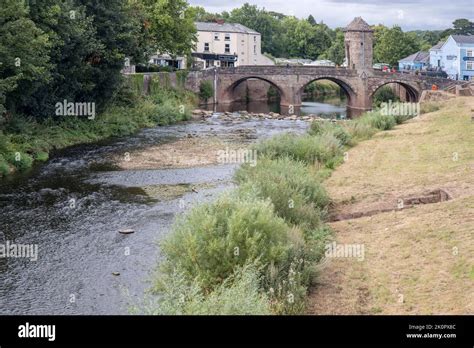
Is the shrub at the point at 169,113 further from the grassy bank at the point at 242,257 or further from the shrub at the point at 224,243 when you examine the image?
the shrub at the point at 224,243

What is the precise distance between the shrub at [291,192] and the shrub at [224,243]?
2893mm

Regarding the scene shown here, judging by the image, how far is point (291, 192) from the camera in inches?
841

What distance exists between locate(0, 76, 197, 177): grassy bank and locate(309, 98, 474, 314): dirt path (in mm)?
16567

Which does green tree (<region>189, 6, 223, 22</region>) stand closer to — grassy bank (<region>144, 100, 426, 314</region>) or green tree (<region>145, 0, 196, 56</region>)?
green tree (<region>145, 0, 196, 56</region>)

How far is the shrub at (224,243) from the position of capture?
15516 mm

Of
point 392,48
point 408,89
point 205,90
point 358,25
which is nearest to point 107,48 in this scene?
point 205,90

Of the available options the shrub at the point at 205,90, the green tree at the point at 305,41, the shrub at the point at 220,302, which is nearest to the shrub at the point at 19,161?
the shrub at the point at 220,302

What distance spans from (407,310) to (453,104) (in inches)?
1627

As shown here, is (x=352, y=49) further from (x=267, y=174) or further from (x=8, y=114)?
(x=267, y=174)

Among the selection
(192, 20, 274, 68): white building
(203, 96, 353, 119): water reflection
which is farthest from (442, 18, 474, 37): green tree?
(203, 96, 353, 119): water reflection

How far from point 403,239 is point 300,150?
47.0 ft

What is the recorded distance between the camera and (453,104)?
52.0 metres

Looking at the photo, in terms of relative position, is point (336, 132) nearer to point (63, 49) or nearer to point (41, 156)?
point (41, 156)
